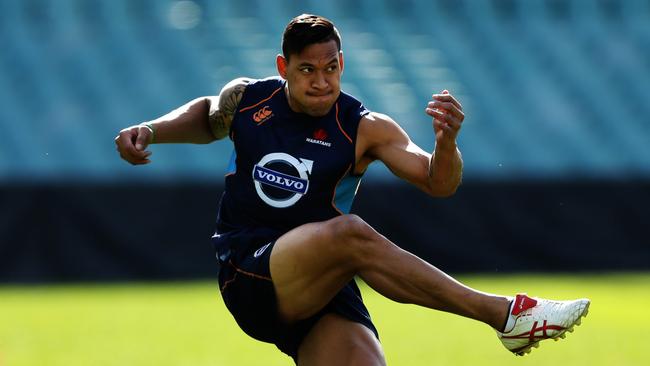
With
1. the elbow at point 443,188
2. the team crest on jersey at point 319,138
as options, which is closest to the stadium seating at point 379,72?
the team crest on jersey at point 319,138

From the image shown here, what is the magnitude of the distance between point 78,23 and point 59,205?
129 inches

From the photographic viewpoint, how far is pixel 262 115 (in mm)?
6254

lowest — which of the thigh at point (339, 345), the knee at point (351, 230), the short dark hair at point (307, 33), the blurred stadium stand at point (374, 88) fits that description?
the blurred stadium stand at point (374, 88)

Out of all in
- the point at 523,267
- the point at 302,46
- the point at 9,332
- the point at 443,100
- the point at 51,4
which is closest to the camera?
the point at 443,100

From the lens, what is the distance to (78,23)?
16.5m

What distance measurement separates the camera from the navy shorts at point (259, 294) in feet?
19.5

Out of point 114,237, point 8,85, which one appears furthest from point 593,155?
point 8,85

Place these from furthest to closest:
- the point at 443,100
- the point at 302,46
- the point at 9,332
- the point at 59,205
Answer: the point at 59,205
the point at 9,332
the point at 302,46
the point at 443,100

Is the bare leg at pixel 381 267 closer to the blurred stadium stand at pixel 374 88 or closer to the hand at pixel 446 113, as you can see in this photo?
the hand at pixel 446 113

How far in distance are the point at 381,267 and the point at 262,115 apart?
1.19 metres

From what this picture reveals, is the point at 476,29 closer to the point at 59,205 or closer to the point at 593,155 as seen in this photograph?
the point at 593,155

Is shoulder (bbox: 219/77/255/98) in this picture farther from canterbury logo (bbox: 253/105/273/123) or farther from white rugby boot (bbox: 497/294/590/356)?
white rugby boot (bbox: 497/294/590/356)

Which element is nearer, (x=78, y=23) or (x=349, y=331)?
(x=349, y=331)

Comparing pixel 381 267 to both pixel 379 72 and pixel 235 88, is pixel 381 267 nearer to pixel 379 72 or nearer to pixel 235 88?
pixel 235 88
